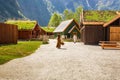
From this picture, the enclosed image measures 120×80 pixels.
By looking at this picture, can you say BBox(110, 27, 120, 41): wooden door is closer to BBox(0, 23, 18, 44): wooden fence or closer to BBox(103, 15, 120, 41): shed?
BBox(103, 15, 120, 41): shed

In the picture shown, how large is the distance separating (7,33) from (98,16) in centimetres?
2008

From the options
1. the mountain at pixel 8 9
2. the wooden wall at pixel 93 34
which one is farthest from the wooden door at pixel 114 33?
the mountain at pixel 8 9

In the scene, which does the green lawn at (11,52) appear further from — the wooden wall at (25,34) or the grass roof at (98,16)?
the wooden wall at (25,34)

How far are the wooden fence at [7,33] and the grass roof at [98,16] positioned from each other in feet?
49.2

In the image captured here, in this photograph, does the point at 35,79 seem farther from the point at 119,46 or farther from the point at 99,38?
the point at 99,38

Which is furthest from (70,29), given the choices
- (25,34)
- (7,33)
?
(7,33)

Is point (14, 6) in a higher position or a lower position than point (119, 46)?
higher

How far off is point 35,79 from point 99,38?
127 feet

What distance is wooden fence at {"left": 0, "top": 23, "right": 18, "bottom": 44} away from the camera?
116 feet

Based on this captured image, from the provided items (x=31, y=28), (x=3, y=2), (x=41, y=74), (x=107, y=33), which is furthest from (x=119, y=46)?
(x=3, y=2)

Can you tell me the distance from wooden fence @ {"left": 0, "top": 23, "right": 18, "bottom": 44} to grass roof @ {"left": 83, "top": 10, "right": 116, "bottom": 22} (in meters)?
15.0

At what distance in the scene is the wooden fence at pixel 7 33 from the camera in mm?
35291

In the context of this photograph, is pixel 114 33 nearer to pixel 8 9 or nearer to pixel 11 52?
pixel 11 52

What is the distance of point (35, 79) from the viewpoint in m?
11.9
